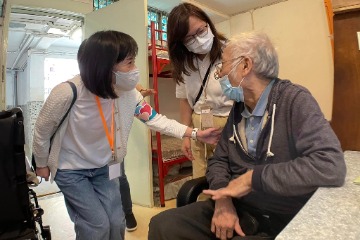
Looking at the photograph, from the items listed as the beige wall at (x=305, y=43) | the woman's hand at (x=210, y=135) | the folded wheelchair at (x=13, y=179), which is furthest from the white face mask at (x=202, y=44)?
the beige wall at (x=305, y=43)

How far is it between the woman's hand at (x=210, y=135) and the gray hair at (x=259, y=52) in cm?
41

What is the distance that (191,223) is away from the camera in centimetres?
97

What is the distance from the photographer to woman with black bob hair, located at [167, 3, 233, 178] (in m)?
1.32

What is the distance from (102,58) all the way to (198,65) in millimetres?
502

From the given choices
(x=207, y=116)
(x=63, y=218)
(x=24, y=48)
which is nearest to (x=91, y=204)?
(x=207, y=116)

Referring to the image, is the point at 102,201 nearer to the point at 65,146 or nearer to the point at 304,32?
the point at 65,146

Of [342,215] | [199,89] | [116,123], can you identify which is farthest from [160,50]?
[342,215]

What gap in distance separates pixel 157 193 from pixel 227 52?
5.70ft

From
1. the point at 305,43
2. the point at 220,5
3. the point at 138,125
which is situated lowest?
the point at 138,125

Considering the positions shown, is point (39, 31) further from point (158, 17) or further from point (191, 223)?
point (191, 223)

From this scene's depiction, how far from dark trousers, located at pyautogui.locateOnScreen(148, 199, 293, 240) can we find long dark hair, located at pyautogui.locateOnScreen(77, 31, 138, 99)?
57 cm

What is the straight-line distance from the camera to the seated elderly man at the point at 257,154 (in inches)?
29.4

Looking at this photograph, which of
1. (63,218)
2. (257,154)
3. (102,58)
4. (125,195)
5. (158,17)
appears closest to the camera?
(257,154)

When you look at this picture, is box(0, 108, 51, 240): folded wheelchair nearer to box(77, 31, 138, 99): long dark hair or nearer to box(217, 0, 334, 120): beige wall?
box(77, 31, 138, 99): long dark hair
